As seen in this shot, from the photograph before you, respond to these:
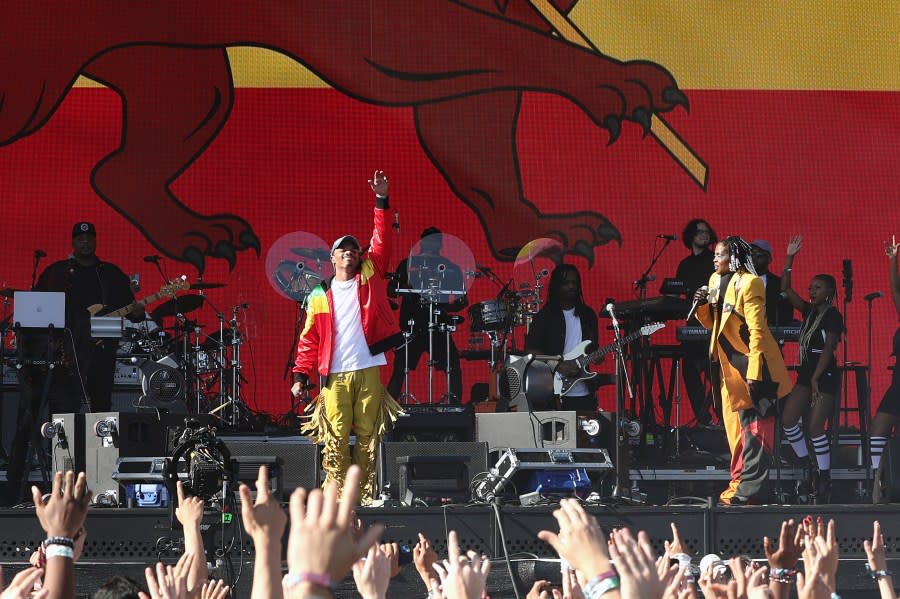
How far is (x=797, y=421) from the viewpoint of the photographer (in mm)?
7949

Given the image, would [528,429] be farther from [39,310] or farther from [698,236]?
[39,310]

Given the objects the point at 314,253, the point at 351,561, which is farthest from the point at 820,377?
the point at 351,561

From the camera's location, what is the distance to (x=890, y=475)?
6.78 meters

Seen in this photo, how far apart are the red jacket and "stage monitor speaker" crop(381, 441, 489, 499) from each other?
0.74 metres

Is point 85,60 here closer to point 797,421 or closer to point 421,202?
point 421,202

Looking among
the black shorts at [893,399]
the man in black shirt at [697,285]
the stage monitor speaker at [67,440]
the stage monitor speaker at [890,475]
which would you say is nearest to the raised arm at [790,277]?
the man in black shirt at [697,285]

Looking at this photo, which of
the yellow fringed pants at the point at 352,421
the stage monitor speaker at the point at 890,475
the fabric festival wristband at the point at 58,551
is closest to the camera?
the fabric festival wristband at the point at 58,551

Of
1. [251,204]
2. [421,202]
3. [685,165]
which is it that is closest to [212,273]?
[251,204]

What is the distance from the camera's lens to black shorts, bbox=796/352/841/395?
320 inches

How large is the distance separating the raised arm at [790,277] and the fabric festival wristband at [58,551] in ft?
22.7

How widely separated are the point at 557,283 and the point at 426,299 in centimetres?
98

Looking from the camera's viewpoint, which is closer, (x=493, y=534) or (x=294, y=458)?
(x=493, y=534)

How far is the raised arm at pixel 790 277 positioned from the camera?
8678mm

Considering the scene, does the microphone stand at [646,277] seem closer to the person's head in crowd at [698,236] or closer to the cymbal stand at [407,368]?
the person's head in crowd at [698,236]
